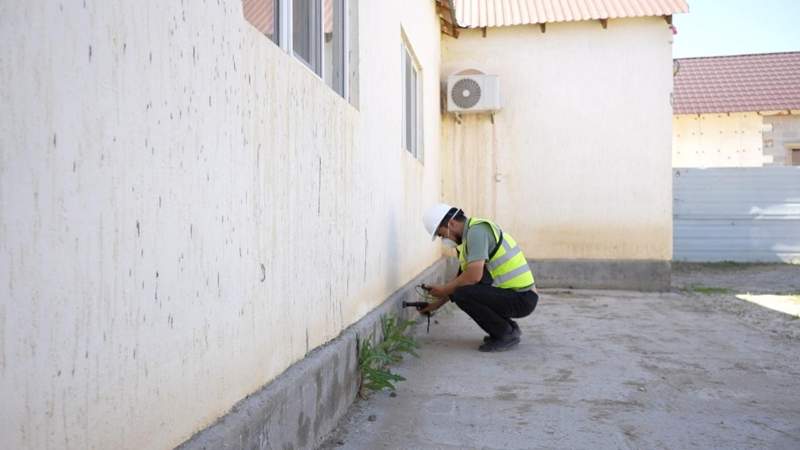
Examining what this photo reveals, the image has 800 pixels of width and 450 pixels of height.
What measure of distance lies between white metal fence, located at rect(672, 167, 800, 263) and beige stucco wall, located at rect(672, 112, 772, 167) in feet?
15.0

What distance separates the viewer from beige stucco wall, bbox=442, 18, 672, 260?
9.23 meters

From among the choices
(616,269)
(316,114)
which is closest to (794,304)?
(616,269)

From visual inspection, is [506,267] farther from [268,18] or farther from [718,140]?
[718,140]

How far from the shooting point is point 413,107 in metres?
7.23

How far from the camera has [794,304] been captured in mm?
7922

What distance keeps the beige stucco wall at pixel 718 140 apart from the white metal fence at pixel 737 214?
457 cm

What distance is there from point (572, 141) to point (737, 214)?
19.8 ft

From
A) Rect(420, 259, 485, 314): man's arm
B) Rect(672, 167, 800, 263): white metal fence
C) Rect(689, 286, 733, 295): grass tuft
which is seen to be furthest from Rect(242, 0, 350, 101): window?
Rect(672, 167, 800, 263): white metal fence

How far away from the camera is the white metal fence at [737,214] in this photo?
13.3 m

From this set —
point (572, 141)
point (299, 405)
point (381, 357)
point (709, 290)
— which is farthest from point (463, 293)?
point (709, 290)

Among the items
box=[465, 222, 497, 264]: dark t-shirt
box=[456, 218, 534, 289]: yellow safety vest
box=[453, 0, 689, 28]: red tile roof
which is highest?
box=[453, 0, 689, 28]: red tile roof

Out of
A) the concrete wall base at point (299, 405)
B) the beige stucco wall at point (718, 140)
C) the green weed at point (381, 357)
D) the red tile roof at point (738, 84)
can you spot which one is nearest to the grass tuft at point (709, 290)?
the green weed at point (381, 357)

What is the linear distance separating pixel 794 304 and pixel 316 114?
722cm

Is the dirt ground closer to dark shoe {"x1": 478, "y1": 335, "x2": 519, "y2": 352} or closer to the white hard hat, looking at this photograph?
dark shoe {"x1": 478, "y1": 335, "x2": 519, "y2": 352}
